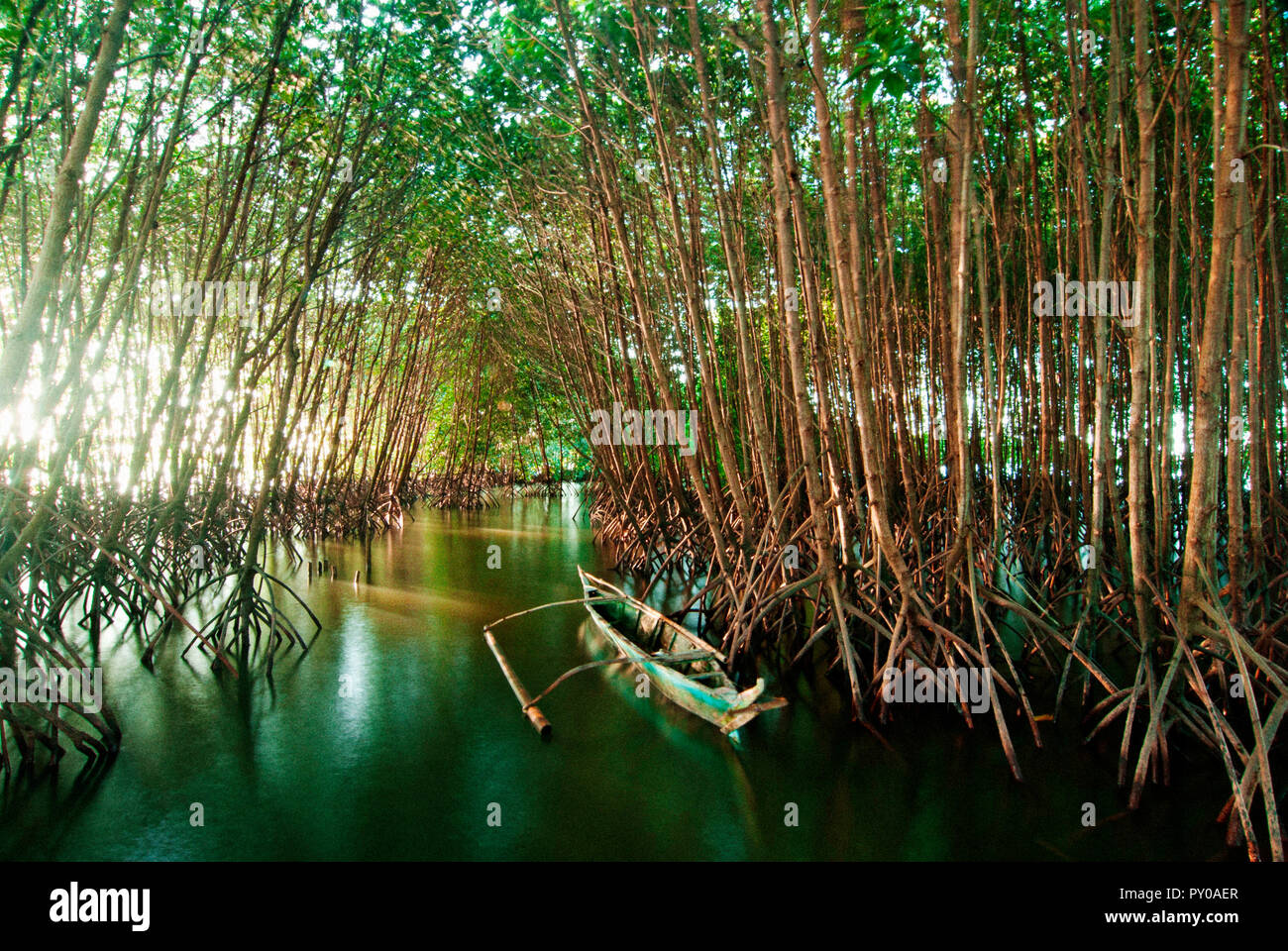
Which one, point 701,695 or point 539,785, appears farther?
point 701,695

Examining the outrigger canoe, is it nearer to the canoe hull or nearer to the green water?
the canoe hull

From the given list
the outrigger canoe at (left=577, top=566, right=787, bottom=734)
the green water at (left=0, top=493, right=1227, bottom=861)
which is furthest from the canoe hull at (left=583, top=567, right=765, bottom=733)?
the green water at (left=0, top=493, right=1227, bottom=861)

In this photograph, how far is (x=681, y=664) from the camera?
4875mm

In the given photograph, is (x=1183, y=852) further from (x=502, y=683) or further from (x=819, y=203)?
(x=819, y=203)

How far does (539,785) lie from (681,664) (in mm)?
1329

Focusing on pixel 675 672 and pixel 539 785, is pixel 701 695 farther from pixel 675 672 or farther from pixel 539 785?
pixel 539 785

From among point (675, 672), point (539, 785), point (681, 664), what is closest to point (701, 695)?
point (675, 672)

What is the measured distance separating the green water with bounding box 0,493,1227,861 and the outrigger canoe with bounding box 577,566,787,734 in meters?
→ 0.25

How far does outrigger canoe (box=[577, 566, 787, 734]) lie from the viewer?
396 centimetres

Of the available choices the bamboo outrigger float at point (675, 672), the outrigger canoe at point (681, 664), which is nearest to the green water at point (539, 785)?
the bamboo outrigger float at point (675, 672)
